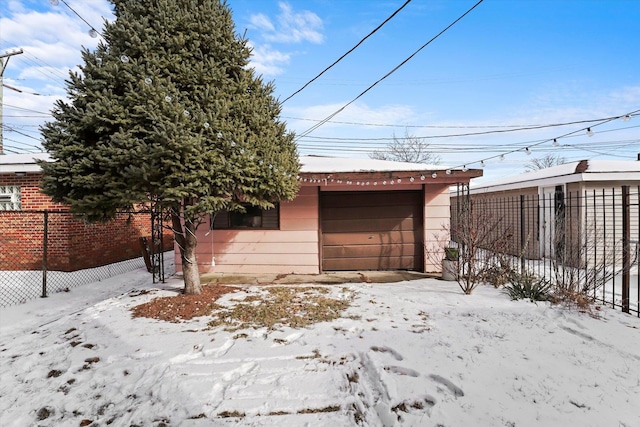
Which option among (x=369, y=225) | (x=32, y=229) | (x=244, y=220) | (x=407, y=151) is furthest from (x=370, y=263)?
(x=407, y=151)

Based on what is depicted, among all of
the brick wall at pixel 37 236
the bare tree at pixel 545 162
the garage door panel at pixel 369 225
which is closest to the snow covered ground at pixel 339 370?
the garage door panel at pixel 369 225

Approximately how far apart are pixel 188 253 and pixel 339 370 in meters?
3.45

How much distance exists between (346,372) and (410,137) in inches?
1088

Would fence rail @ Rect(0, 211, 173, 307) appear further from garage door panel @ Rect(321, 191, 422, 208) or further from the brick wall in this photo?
garage door panel @ Rect(321, 191, 422, 208)

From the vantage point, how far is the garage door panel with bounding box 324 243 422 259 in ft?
24.6

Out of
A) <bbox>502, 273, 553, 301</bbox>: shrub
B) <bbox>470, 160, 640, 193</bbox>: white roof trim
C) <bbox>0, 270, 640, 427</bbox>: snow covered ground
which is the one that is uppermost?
<bbox>470, 160, 640, 193</bbox>: white roof trim

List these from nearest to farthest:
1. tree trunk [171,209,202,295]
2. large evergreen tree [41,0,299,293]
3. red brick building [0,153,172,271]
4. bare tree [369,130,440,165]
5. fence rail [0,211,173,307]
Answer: large evergreen tree [41,0,299,293], tree trunk [171,209,202,295], fence rail [0,211,173,307], red brick building [0,153,172,271], bare tree [369,130,440,165]

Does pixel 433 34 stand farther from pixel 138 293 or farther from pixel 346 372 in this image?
pixel 138 293

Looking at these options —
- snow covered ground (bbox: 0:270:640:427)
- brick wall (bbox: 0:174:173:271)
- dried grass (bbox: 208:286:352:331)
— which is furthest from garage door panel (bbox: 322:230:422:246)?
brick wall (bbox: 0:174:173:271)

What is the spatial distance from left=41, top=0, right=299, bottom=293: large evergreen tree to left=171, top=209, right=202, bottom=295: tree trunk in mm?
603

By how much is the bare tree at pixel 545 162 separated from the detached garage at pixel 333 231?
32086 mm

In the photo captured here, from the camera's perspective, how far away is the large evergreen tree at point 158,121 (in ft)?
13.3

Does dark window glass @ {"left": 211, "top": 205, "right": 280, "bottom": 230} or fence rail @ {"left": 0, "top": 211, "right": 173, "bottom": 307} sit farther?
fence rail @ {"left": 0, "top": 211, "right": 173, "bottom": 307}

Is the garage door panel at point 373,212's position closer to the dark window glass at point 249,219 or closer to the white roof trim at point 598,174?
the dark window glass at point 249,219
